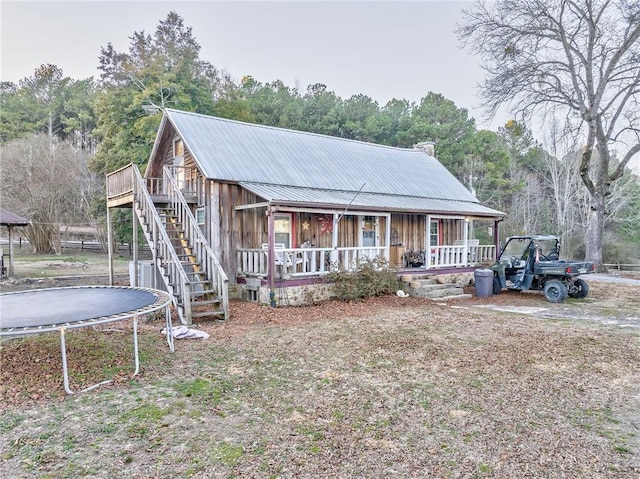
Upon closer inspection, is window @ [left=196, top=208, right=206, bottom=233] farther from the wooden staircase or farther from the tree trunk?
the tree trunk

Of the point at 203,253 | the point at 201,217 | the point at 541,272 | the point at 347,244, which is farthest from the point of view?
the point at 347,244

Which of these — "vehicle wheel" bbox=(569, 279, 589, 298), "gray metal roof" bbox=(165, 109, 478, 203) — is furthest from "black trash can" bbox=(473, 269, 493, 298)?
"gray metal roof" bbox=(165, 109, 478, 203)

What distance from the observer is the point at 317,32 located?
2147cm

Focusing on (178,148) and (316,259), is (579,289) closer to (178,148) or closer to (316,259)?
(316,259)

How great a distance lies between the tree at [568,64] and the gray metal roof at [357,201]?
6762 mm

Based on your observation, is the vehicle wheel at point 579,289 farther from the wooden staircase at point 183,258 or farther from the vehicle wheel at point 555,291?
the wooden staircase at point 183,258

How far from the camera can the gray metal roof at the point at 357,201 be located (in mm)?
10571

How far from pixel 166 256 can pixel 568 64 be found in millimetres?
19411

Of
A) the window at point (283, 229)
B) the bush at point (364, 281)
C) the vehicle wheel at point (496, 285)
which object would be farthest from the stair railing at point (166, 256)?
the vehicle wheel at point (496, 285)

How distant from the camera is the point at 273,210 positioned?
1005 cm

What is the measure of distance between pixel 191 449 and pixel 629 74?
22.3 m

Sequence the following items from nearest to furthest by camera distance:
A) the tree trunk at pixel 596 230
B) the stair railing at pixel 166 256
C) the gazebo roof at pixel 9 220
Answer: the stair railing at pixel 166 256 < the gazebo roof at pixel 9 220 < the tree trunk at pixel 596 230

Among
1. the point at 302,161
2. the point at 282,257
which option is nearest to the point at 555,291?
the point at 282,257

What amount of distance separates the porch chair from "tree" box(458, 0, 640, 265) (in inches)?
521
